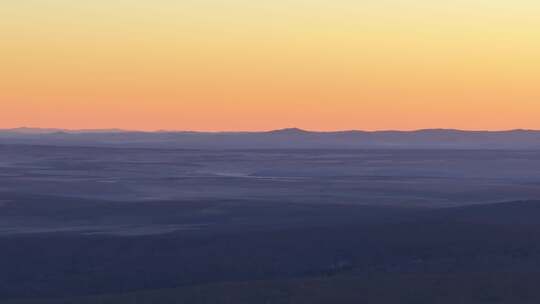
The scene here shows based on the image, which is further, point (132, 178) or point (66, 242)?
point (132, 178)

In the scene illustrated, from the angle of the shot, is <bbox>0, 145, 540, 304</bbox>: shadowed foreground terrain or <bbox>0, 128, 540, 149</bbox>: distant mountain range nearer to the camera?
<bbox>0, 145, 540, 304</bbox>: shadowed foreground terrain

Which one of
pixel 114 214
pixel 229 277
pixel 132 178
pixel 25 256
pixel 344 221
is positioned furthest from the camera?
pixel 132 178

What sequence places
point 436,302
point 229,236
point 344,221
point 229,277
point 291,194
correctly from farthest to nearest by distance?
point 291,194 → point 344,221 → point 229,236 → point 229,277 → point 436,302

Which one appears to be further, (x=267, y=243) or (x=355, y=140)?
(x=355, y=140)

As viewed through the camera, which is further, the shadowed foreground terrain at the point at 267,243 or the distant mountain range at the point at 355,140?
the distant mountain range at the point at 355,140

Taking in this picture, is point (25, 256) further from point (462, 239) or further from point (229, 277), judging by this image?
point (462, 239)

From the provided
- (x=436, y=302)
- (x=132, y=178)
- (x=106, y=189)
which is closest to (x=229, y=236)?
(x=436, y=302)
